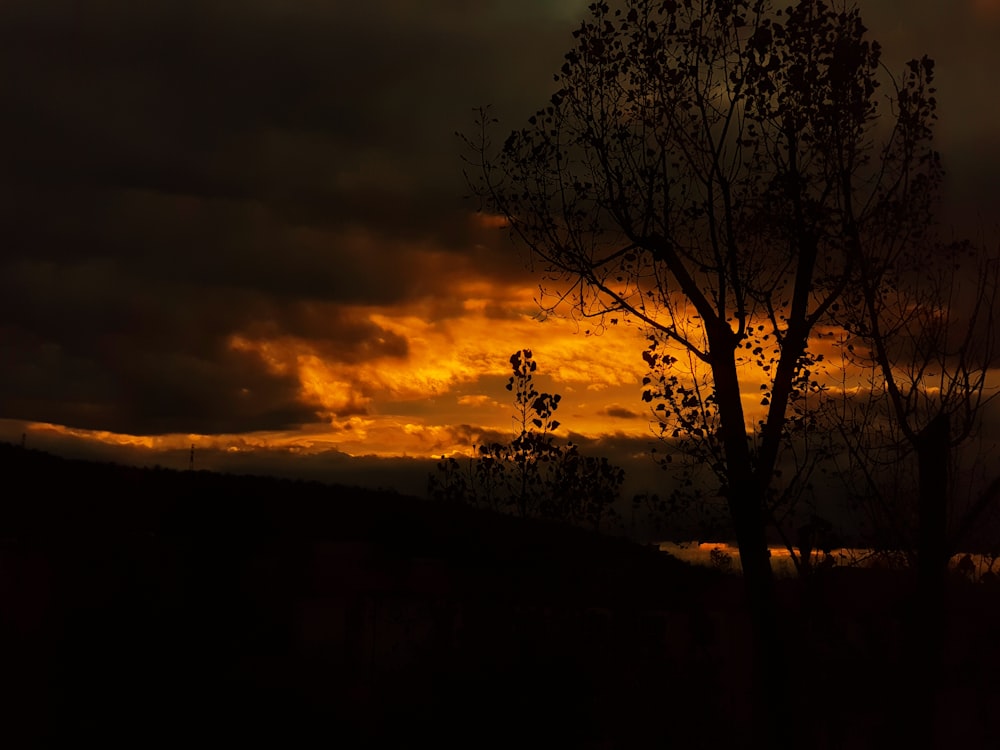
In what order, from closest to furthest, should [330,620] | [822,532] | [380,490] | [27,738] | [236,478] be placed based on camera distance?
[822,532]
[27,738]
[330,620]
[236,478]
[380,490]

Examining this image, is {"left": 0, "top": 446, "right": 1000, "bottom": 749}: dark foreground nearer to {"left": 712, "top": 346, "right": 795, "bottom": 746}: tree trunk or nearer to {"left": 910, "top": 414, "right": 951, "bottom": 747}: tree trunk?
{"left": 712, "top": 346, "right": 795, "bottom": 746}: tree trunk

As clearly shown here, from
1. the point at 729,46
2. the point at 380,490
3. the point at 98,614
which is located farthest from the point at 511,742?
the point at 380,490

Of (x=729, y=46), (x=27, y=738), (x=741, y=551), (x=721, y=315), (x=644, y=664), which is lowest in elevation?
(x=27, y=738)

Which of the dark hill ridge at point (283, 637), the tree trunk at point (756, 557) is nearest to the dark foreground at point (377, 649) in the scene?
the dark hill ridge at point (283, 637)

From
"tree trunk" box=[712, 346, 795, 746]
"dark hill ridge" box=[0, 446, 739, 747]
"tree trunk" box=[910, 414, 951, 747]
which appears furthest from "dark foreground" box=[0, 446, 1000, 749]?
"tree trunk" box=[910, 414, 951, 747]

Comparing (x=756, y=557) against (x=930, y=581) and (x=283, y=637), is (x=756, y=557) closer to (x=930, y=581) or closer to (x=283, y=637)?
(x=930, y=581)

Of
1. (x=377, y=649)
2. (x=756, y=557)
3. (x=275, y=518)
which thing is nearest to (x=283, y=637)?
(x=377, y=649)

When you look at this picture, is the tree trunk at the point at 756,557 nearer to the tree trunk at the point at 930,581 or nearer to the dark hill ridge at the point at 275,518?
the tree trunk at the point at 930,581

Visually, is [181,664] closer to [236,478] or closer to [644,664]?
[644,664]

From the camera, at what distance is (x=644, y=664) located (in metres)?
16.0

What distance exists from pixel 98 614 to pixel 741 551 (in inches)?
379

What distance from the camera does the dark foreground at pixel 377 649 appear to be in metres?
14.2

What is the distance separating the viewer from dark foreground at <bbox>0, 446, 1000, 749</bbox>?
1425 cm

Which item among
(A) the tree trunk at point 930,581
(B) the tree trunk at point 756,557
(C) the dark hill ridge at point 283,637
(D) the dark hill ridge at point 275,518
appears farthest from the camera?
(D) the dark hill ridge at point 275,518
